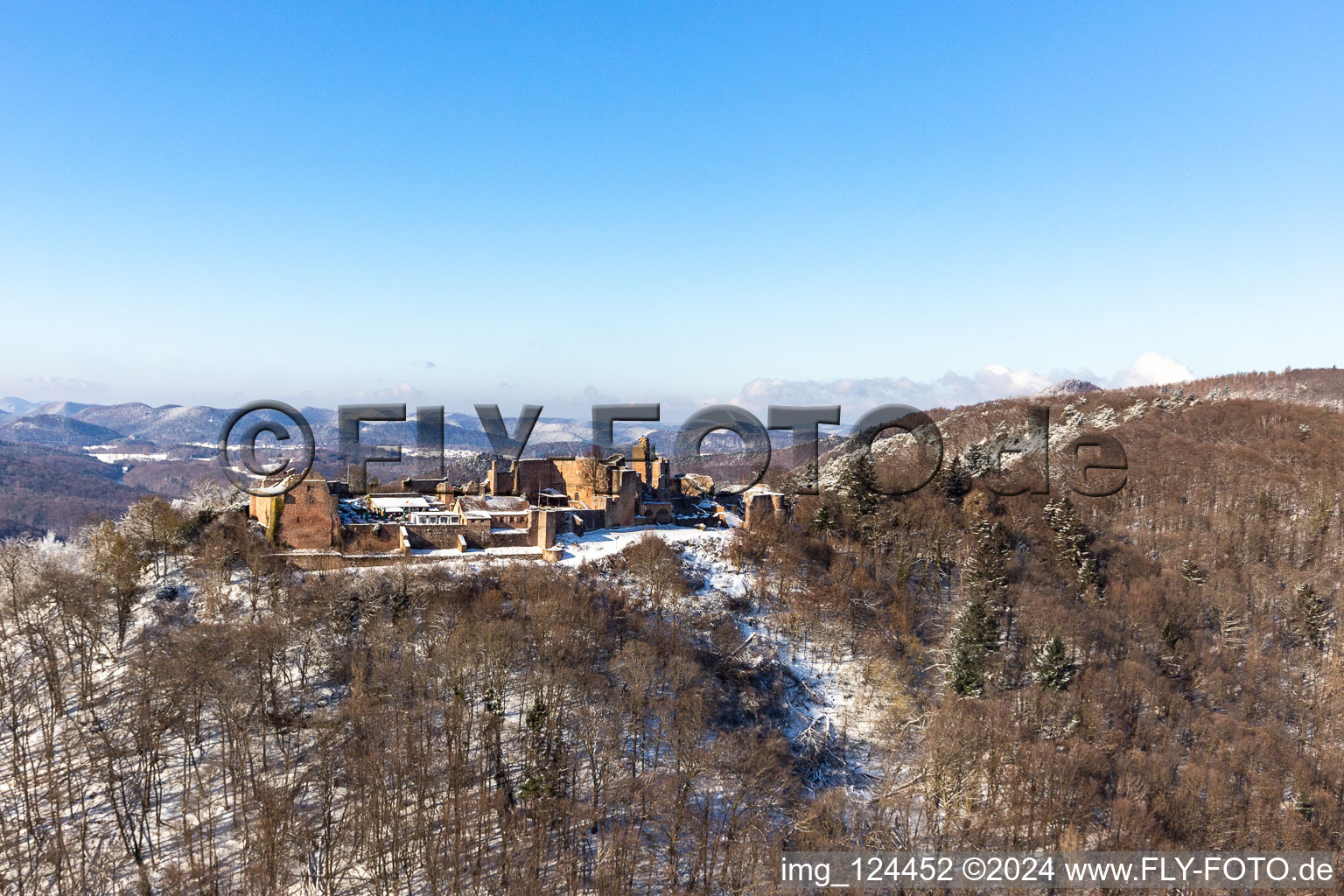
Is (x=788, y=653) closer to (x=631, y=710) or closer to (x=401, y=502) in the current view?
(x=631, y=710)

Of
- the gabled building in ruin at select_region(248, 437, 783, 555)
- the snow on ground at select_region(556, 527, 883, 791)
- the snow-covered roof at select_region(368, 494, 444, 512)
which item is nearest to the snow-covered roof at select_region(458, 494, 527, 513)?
the gabled building in ruin at select_region(248, 437, 783, 555)

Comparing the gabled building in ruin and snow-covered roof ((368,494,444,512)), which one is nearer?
the gabled building in ruin

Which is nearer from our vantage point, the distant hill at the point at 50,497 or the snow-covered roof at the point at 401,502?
the snow-covered roof at the point at 401,502

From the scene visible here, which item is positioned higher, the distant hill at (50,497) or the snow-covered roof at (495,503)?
the snow-covered roof at (495,503)

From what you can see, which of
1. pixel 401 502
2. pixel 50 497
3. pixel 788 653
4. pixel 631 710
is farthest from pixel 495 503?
pixel 50 497

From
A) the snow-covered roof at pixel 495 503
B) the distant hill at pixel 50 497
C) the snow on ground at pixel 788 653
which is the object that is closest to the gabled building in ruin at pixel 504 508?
the snow-covered roof at pixel 495 503

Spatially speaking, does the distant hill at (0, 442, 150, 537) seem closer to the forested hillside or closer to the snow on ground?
the forested hillside

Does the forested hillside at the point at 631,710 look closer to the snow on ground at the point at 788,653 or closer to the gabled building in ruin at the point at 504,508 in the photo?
the snow on ground at the point at 788,653

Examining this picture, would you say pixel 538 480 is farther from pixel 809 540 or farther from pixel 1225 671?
pixel 1225 671

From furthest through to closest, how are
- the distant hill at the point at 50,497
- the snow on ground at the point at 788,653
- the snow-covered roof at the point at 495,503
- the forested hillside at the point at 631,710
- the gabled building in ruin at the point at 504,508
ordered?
the distant hill at the point at 50,497 → the snow-covered roof at the point at 495,503 → the gabled building in ruin at the point at 504,508 → the snow on ground at the point at 788,653 → the forested hillside at the point at 631,710

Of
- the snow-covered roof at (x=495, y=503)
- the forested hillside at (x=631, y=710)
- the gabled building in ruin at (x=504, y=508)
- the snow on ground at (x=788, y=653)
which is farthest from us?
the snow-covered roof at (x=495, y=503)

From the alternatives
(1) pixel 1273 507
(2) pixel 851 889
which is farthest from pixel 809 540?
(1) pixel 1273 507

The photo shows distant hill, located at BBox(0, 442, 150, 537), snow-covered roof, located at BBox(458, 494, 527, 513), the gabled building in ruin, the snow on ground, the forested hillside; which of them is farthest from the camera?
distant hill, located at BBox(0, 442, 150, 537)

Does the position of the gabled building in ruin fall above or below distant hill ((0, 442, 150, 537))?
above
